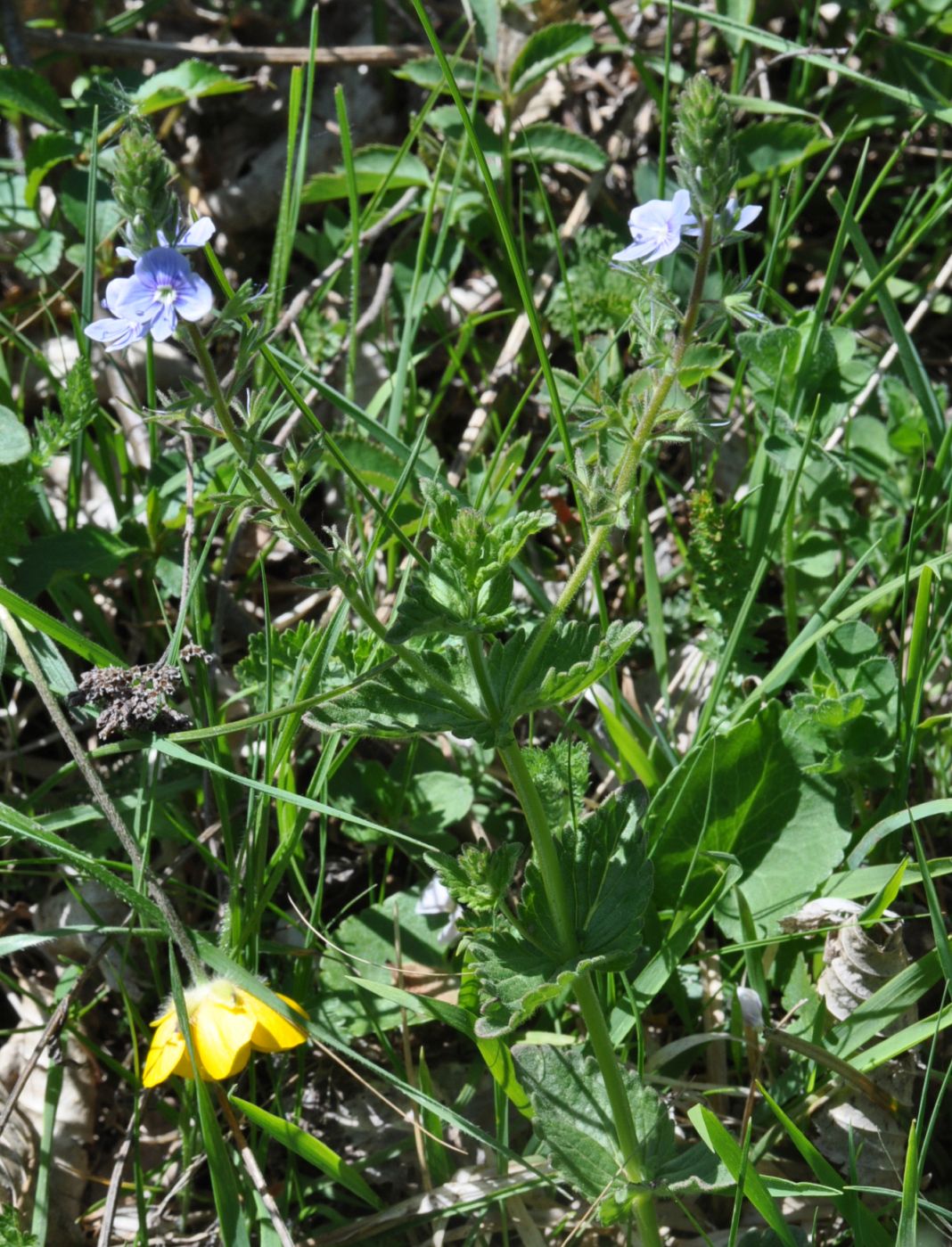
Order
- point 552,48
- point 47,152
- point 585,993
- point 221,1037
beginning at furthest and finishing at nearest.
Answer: point 552,48 → point 47,152 → point 221,1037 → point 585,993

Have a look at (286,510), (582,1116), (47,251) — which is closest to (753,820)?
(582,1116)

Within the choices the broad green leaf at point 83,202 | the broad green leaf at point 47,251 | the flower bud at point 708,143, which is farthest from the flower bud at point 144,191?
the broad green leaf at point 47,251

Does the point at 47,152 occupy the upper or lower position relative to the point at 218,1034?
upper

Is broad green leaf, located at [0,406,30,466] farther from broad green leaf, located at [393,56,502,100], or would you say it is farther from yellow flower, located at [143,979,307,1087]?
broad green leaf, located at [393,56,502,100]

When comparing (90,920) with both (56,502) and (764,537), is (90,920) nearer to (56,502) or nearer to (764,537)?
(56,502)

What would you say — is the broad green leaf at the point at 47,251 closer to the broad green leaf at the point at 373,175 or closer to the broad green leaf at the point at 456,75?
the broad green leaf at the point at 373,175

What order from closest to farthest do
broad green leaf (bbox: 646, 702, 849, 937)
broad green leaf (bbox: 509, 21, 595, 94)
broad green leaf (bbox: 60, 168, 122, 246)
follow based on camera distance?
broad green leaf (bbox: 646, 702, 849, 937) → broad green leaf (bbox: 60, 168, 122, 246) → broad green leaf (bbox: 509, 21, 595, 94)

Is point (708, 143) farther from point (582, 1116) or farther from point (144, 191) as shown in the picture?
point (582, 1116)

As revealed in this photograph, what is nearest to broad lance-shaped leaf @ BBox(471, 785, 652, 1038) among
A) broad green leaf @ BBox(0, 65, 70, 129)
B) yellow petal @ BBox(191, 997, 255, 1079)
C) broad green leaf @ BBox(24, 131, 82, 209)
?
yellow petal @ BBox(191, 997, 255, 1079)
